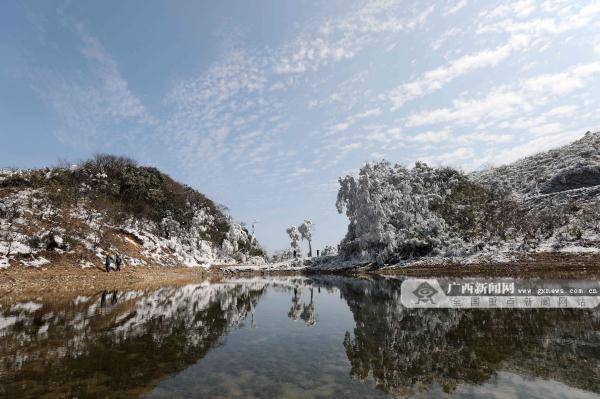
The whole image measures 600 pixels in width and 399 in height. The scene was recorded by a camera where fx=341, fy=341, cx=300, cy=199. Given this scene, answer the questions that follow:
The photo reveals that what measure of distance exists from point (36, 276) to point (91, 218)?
65.8 ft

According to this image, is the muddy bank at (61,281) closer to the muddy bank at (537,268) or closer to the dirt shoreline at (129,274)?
the dirt shoreline at (129,274)

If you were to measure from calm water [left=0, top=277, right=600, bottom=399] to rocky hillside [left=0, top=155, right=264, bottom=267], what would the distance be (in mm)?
28824

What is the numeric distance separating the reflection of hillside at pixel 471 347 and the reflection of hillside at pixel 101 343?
722cm

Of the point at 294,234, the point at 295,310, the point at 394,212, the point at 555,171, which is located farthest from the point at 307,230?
the point at 295,310

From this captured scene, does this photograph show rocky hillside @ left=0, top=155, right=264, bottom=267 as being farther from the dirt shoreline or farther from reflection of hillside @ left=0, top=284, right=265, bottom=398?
reflection of hillside @ left=0, top=284, right=265, bottom=398

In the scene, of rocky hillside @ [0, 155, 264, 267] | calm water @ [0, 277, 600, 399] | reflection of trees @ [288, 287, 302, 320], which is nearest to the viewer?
calm water @ [0, 277, 600, 399]

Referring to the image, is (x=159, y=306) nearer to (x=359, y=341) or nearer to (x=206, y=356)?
(x=206, y=356)

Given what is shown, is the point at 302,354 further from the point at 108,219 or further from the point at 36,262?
the point at 108,219

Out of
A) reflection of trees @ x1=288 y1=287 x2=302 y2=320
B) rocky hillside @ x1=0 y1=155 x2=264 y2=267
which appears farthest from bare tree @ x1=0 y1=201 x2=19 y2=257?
reflection of trees @ x1=288 y1=287 x2=302 y2=320

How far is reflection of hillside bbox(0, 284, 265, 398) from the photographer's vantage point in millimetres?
10353

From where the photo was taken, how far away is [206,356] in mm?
13719

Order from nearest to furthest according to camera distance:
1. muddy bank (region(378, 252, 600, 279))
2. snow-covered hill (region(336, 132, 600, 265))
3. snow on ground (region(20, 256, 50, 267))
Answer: muddy bank (region(378, 252, 600, 279)) → snow on ground (region(20, 256, 50, 267)) → snow-covered hill (region(336, 132, 600, 265))

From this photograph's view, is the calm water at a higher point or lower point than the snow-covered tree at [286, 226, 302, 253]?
lower

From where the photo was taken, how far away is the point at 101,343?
15109 millimetres
